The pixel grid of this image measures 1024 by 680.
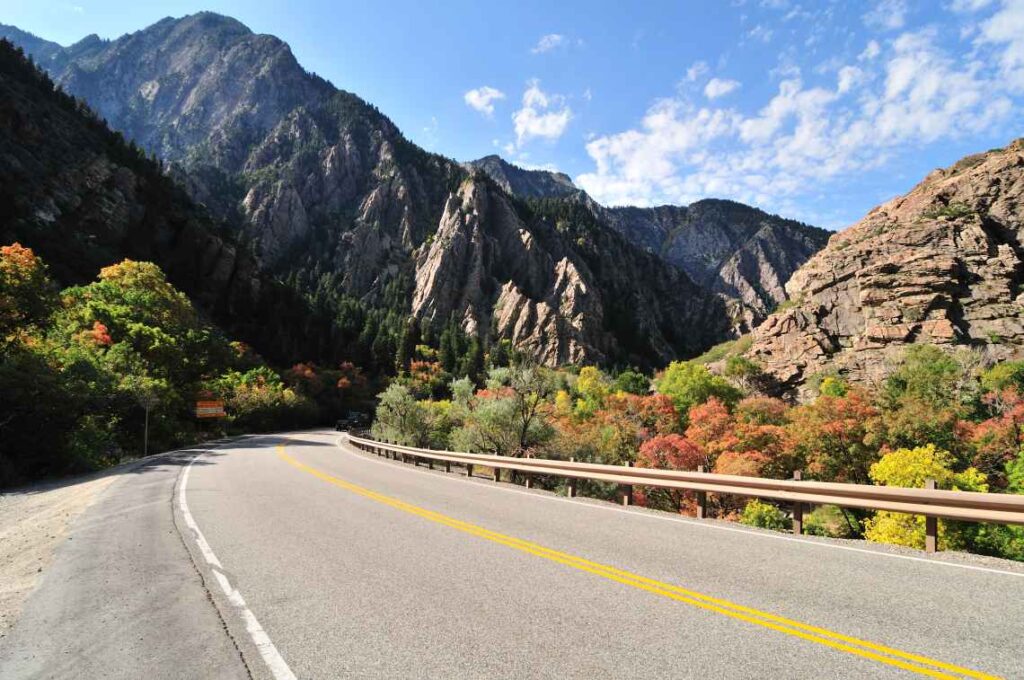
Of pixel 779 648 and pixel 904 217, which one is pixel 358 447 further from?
pixel 904 217

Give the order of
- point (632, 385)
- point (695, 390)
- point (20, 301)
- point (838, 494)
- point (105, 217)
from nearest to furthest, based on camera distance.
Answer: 1. point (838, 494)
2. point (20, 301)
3. point (695, 390)
4. point (105, 217)
5. point (632, 385)

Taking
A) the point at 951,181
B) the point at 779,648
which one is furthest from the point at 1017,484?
the point at 951,181

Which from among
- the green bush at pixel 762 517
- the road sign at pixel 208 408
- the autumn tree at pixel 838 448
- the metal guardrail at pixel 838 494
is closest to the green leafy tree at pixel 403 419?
the road sign at pixel 208 408

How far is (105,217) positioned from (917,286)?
14013cm

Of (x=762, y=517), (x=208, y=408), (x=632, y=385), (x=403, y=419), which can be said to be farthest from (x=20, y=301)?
(x=632, y=385)

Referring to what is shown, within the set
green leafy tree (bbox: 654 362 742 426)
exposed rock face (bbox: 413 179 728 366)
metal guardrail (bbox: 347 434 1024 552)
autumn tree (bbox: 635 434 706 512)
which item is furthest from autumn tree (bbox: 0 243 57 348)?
exposed rock face (bbox: 413 179 728 366)

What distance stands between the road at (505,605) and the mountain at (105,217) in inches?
3459

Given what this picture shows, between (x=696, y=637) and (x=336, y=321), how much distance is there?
139721mm

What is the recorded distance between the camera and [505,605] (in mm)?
→ 5012

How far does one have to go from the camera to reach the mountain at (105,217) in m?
79.9

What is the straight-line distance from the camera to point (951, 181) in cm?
10494

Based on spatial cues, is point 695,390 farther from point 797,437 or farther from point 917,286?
point 917,286

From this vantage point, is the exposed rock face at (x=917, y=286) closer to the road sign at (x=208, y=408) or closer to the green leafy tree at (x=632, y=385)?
the green leafy tree at (x=632, y=385)

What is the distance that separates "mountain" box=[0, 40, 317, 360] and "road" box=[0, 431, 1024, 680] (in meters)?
87.9
